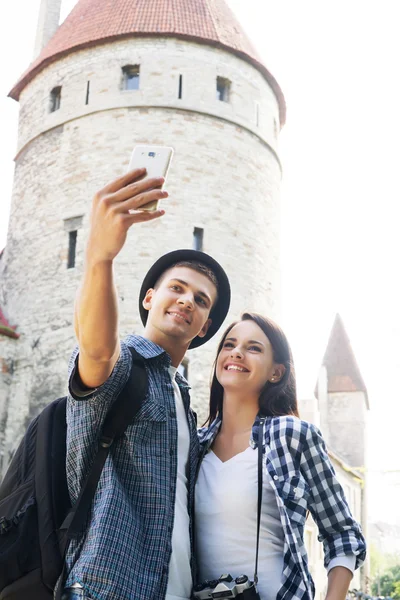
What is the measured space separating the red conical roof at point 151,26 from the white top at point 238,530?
47.8 ft

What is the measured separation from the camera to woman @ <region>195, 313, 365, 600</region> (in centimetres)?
233

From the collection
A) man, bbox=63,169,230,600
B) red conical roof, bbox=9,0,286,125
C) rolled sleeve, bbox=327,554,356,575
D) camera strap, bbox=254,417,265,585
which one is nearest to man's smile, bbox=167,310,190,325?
man, bbox=63,169,230,600

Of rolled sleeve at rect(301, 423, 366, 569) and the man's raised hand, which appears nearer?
the man's raised hand

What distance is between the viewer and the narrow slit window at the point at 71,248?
47.5ft

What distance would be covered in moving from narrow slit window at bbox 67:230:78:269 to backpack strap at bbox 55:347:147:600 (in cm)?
1250

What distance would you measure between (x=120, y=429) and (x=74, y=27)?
16.5m

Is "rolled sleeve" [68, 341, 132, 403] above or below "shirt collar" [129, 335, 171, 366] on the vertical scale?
below

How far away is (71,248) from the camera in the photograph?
14602 millimetres

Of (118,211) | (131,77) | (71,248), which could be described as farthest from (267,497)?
(131,77)

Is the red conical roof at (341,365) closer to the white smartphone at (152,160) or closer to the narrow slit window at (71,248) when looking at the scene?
the narrow slit window at (71,248)

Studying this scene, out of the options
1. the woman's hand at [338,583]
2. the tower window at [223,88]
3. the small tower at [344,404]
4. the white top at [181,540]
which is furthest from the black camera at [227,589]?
the small tower at [344,404]

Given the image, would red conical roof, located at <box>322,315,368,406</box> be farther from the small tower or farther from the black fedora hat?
the black fedora hat

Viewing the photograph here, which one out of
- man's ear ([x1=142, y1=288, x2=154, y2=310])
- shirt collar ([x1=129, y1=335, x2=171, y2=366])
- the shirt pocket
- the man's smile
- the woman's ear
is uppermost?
man's ear ([x1=142, y1=288, x2=154, y2=310])

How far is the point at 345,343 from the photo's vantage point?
29328 millimetres
